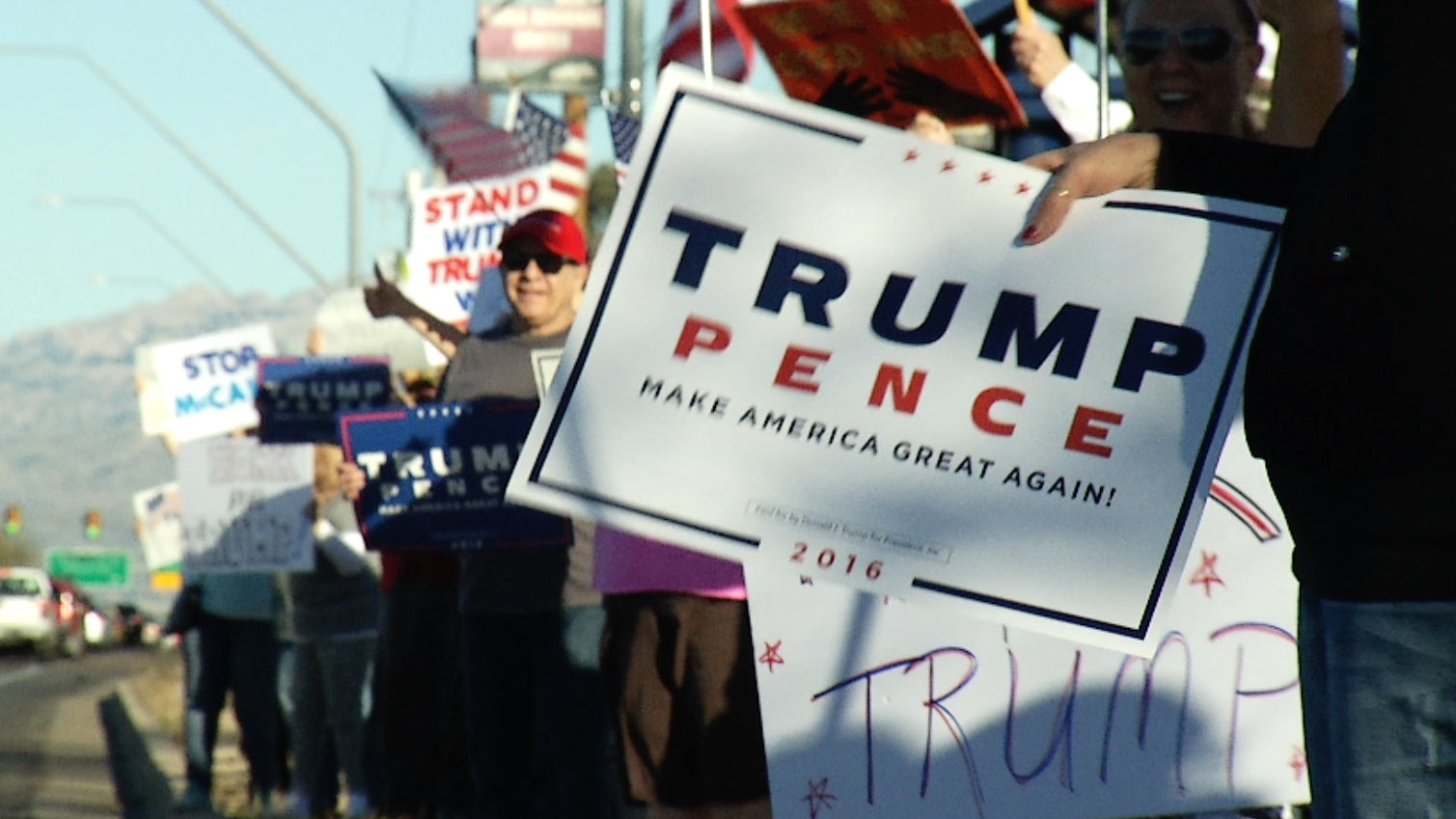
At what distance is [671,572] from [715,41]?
4169 mm

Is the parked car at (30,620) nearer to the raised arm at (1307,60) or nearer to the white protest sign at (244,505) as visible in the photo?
the white protest sign at (244,505)

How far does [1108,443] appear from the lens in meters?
3.29

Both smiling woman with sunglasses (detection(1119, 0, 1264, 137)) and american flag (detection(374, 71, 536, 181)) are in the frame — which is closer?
smiling woman with sunglasses (detection(1119, 0, 1264, 137))

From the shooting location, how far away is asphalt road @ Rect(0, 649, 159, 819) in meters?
10.7

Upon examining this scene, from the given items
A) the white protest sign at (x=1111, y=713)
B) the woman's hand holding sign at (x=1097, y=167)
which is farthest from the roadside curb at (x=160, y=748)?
the woman's hand holding sign at (x=1097, y=167)

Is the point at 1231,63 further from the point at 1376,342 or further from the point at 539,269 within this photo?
the point at 539,269

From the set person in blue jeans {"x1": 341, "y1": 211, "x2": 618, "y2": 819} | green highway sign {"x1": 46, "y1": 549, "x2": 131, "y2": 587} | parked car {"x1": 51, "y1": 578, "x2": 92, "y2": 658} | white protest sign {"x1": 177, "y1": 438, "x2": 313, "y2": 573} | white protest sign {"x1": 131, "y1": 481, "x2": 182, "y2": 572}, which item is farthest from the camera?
green highway sign {"x1": 46, "y1": 549, "x2": 131, "y2": 587}

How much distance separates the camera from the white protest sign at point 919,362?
10.7 ft

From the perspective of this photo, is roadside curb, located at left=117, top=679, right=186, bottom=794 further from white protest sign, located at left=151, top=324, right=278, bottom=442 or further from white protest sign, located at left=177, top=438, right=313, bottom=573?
white protest sign, located at left=151, top=324, right=278, bottom=442

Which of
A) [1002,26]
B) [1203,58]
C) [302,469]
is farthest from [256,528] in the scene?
[1203,58]

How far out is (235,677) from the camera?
10617 mm

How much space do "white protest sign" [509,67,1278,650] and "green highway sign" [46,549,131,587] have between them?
85.1 meters

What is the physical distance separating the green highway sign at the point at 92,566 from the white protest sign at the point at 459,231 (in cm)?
7641

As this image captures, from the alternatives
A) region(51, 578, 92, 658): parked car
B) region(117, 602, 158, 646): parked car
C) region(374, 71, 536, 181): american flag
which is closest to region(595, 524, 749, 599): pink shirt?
region(374, 71, 536, 181): american flag
